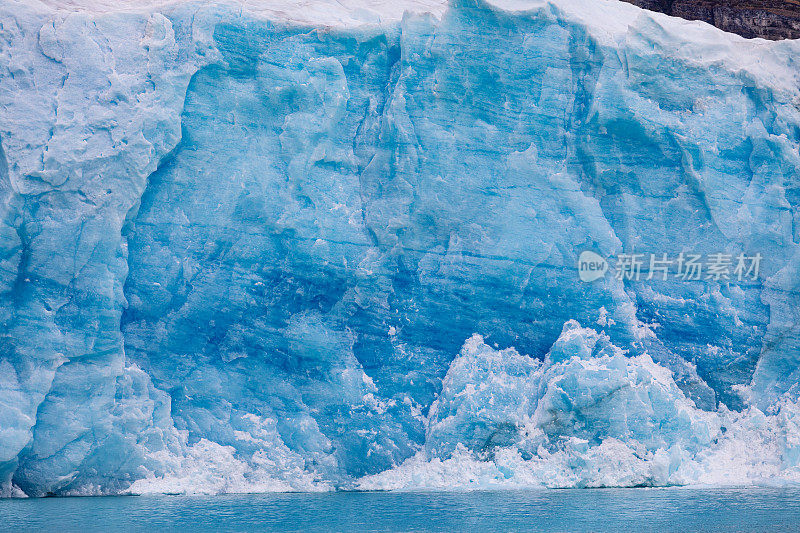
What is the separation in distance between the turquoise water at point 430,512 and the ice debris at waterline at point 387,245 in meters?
0.62

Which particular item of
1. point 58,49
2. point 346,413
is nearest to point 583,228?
point 346,413

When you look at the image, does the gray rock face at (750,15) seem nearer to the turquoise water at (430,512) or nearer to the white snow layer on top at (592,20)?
the white snow layer on top at (592,20)

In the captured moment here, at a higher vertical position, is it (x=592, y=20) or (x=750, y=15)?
(x=750, y=15)

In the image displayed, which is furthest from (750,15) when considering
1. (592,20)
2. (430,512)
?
(430,512)

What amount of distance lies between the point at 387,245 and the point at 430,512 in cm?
322

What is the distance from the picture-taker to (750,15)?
1267cm

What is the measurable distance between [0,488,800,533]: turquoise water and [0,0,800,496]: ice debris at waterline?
0.62 metres

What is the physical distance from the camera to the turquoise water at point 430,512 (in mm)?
6762
